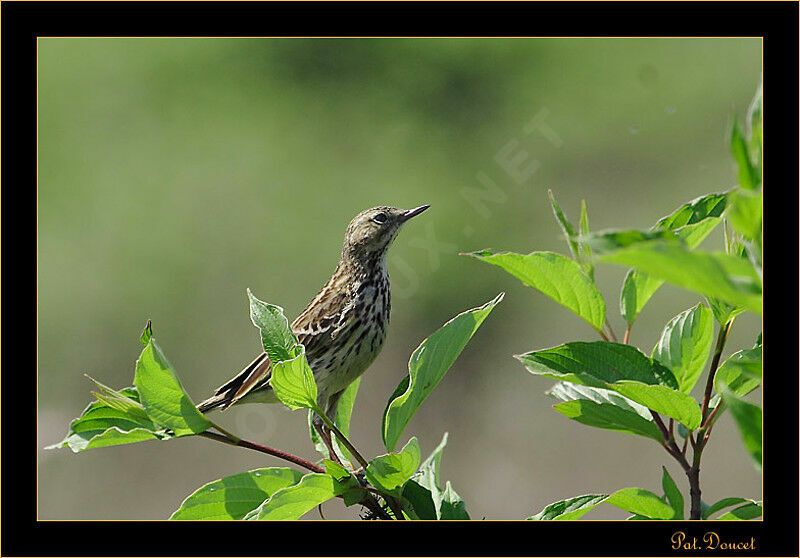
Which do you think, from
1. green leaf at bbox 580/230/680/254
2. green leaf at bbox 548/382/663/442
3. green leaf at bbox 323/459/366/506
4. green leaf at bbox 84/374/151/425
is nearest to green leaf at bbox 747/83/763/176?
green leaf at bbox 580/230/680/254

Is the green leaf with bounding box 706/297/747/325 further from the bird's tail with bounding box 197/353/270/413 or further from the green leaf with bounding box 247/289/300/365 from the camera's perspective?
the bird's tail with bounding box 197/353/270/413

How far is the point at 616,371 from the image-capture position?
122 centimetres

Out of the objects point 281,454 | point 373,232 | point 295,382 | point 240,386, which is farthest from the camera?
point 373,232

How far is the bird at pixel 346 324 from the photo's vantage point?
2307 mm

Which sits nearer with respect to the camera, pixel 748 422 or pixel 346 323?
pixel 748 422

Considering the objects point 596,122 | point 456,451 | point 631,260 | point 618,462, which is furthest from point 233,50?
point 631,260

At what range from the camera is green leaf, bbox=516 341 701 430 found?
1169 mm

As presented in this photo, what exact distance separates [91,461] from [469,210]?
3554 millimetres

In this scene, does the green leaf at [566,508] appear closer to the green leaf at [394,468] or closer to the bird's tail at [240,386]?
the green leaf at [394,468]

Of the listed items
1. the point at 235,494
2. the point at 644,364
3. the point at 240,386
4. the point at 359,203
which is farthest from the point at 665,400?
the point at 359,203

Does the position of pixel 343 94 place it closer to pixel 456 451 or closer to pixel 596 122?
pixel 596 122

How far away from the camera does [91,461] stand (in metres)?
6.58

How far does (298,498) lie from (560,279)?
0.50 m

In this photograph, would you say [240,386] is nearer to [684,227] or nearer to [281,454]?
[281,454]
